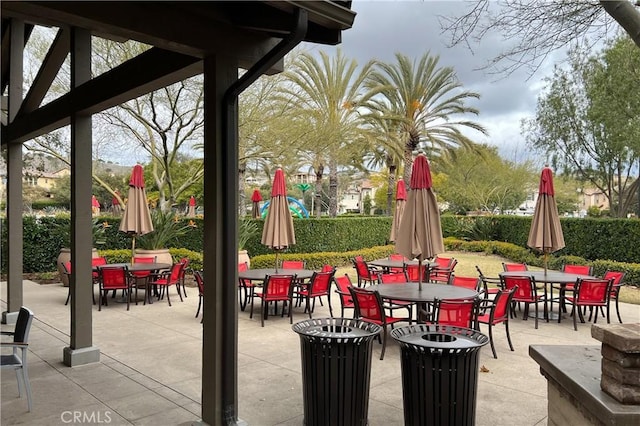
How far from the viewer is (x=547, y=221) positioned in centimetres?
862

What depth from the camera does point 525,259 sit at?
17266 mm

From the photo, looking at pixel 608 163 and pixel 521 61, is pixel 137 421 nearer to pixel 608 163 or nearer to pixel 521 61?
pixel 521 61

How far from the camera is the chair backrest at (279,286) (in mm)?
8055

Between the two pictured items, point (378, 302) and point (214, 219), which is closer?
point (214, 219)

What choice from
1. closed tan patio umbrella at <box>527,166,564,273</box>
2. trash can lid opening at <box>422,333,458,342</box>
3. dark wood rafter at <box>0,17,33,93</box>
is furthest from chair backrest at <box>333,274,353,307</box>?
dark wood rafter at <box>0,17,33,93</box>

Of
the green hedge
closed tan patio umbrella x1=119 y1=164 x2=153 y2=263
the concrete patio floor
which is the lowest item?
the concrete patio floor

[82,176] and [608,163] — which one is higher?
[608,163]

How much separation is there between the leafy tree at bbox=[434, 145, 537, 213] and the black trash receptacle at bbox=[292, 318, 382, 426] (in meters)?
32.0

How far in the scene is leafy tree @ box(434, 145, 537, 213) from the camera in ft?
114

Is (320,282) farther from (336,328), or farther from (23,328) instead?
(23,328)

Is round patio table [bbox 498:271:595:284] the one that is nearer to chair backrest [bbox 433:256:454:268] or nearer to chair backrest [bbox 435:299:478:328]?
chair backrest [bbox 433:256:454:268]

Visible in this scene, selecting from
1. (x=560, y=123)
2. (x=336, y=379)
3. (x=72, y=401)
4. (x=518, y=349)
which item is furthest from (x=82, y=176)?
(x=560, y=123)

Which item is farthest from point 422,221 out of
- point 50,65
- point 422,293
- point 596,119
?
point 596,119

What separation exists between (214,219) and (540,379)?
161 inches
